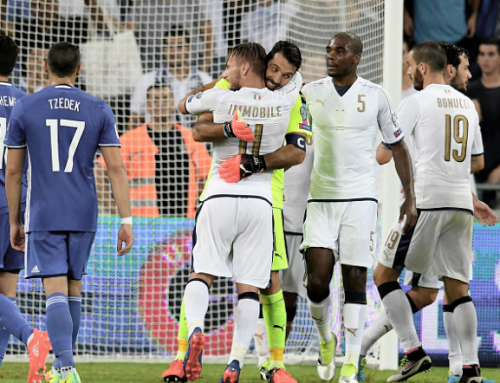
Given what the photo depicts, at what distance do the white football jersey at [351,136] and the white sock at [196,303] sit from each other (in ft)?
4.60

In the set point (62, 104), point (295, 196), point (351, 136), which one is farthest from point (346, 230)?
point (62, 104)

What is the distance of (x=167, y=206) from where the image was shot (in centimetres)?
825

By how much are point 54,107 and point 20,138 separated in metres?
0.28

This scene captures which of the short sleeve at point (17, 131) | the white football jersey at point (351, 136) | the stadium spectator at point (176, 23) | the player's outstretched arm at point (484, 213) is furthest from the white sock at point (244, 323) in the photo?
the stadium spectator at point (176, 23)

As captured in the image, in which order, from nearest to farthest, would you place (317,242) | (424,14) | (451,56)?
(317,242) → (451,56) → (424,14)

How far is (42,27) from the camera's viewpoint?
822cm

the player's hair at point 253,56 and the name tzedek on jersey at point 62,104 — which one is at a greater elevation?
the player's hair at point 253,56

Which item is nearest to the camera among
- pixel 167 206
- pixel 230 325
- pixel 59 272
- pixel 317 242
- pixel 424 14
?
pixel 59 272

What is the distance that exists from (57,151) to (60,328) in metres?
1.03

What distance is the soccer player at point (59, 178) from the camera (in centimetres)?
456

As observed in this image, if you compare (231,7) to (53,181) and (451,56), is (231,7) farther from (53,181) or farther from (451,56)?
(53,181)

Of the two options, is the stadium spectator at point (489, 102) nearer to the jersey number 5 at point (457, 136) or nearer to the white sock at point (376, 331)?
the white sock at point (376, 331)

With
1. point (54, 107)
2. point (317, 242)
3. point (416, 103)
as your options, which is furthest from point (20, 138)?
point (416, 103)

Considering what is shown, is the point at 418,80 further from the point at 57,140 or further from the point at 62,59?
the point at 57,140
